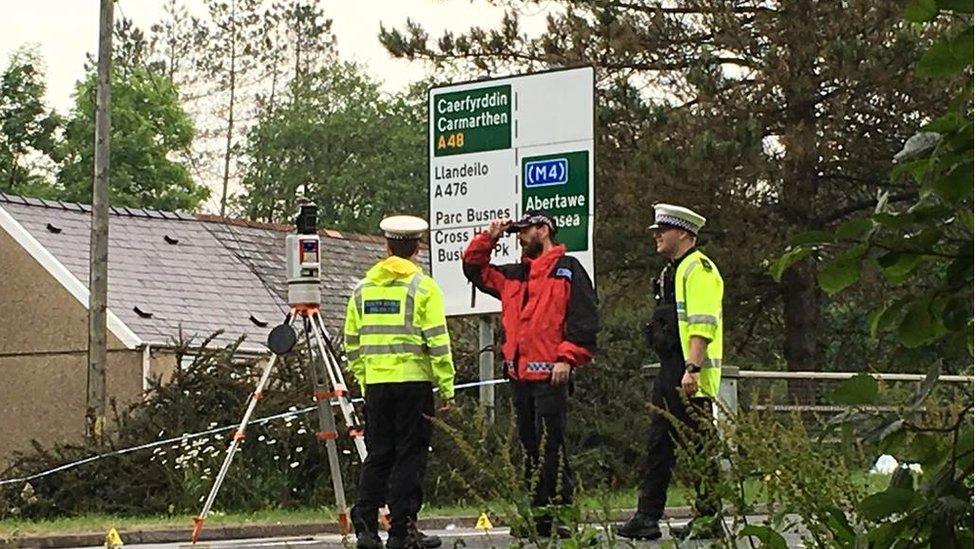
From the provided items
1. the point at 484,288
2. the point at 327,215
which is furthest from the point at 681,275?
the point at 327,215

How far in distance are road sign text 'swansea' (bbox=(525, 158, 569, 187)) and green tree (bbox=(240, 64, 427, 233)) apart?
57177 millimetres

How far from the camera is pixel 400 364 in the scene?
11438 mm

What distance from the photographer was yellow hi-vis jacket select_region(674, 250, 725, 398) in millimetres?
11141

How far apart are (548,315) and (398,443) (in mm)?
1016

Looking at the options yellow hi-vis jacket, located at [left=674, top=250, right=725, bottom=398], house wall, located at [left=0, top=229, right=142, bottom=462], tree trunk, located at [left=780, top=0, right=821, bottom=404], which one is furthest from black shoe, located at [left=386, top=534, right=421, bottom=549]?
tree trunk, located at [left=780, top=0, right=821, bottom=404]

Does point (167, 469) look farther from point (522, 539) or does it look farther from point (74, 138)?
point (74, 138)

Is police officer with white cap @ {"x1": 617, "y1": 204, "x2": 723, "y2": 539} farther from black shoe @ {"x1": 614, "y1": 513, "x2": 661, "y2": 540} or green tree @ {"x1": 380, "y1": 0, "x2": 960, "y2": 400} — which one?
green tree @ {"x1": 380, "y1": 0, "x2": 960, "y2": 400}

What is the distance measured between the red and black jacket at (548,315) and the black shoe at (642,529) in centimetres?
86

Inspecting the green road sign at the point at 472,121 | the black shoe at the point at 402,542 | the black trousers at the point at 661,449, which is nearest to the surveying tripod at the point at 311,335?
the black shoe at the point at 402,542

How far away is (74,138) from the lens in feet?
222

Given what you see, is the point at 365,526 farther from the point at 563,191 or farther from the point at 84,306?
the point at 84,306

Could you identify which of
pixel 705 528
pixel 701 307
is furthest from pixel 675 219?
pixel 705 528

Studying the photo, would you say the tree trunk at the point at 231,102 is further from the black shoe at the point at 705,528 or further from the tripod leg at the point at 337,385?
the black shoe at the point at 705,528

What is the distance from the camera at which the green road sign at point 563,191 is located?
18344mm
